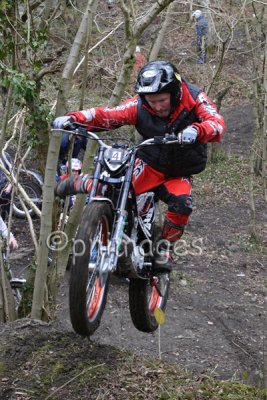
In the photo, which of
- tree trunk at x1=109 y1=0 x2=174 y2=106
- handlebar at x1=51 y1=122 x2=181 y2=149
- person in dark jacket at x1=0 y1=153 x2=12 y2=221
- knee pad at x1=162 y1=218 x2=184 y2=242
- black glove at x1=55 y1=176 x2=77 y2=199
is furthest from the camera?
person in dark jacket at x1=0 y1=153 x2=12 y2=221

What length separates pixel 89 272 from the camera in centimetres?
433

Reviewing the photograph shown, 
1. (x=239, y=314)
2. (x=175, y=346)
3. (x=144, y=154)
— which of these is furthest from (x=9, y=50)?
(x=239, y=314)

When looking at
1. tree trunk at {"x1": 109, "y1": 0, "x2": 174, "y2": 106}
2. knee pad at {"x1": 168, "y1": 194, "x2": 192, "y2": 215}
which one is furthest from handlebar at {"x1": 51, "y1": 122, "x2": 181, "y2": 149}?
tree trunk at {"x1": 109, "y1": 0, "x2": 174, "y2": 106}

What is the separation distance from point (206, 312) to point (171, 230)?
407cm

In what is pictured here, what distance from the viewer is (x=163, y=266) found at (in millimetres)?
5355

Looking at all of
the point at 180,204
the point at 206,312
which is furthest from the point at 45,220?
the point at 206,312

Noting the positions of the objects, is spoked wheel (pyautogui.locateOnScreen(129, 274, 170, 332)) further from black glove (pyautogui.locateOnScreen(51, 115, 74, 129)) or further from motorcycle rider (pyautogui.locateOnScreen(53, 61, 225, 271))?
black glove (pyautogui.locateOnScreen(51, 115, 74, 129))

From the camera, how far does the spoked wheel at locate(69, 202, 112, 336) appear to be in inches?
161

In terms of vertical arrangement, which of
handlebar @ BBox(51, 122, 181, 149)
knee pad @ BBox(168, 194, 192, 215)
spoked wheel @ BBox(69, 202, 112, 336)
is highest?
handlebar @ BBox(51, 122, 181, 149)

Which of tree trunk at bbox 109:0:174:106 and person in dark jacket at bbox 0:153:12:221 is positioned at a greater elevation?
tree trunk at bbox 109:0:174:106

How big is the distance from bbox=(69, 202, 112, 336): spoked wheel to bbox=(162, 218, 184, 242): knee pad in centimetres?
99

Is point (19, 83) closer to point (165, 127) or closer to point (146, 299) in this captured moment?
point (165, 127)

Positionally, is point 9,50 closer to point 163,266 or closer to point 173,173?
point 173,173

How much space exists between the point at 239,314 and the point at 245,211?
563cm
